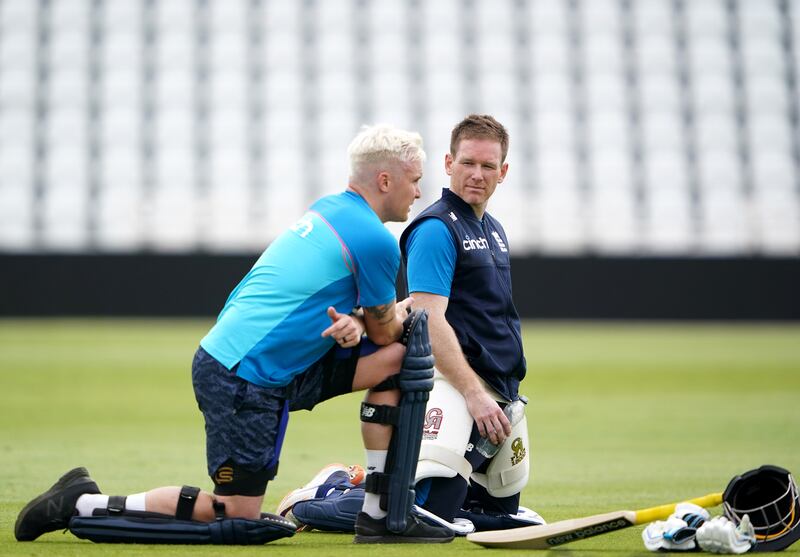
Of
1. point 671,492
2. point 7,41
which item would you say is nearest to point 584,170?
point 7,41

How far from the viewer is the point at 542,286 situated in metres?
24.0

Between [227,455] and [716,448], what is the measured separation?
4599 millimetres

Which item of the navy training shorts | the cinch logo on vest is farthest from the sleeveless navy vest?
the navy training shorts

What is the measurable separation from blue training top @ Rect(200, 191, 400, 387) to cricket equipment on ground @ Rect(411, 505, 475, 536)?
0.75 m

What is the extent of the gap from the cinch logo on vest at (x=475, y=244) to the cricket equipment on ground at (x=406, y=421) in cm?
57

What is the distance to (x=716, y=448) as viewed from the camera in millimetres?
7762

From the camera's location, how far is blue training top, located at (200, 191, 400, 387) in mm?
4188

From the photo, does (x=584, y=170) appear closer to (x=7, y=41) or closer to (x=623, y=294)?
(x=623, y=294)

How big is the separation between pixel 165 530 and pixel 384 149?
1.66 metres

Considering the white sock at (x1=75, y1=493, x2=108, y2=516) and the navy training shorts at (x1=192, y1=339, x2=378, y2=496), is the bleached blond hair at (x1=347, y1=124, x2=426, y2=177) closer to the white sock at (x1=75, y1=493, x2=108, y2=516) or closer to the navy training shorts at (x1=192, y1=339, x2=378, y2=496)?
the navy training shorts at (x1=192, y1=339, x2=378, y2=496)

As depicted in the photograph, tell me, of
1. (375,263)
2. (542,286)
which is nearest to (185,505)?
(375,263)

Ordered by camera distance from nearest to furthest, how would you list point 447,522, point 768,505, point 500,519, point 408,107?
point 768,505
point 447,522
point 500,519
point 408,107

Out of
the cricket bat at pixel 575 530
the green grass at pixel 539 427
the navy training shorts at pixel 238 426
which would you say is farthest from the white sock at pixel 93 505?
the cricket bat at pixel 575 530

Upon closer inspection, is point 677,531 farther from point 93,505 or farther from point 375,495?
point 93,505
